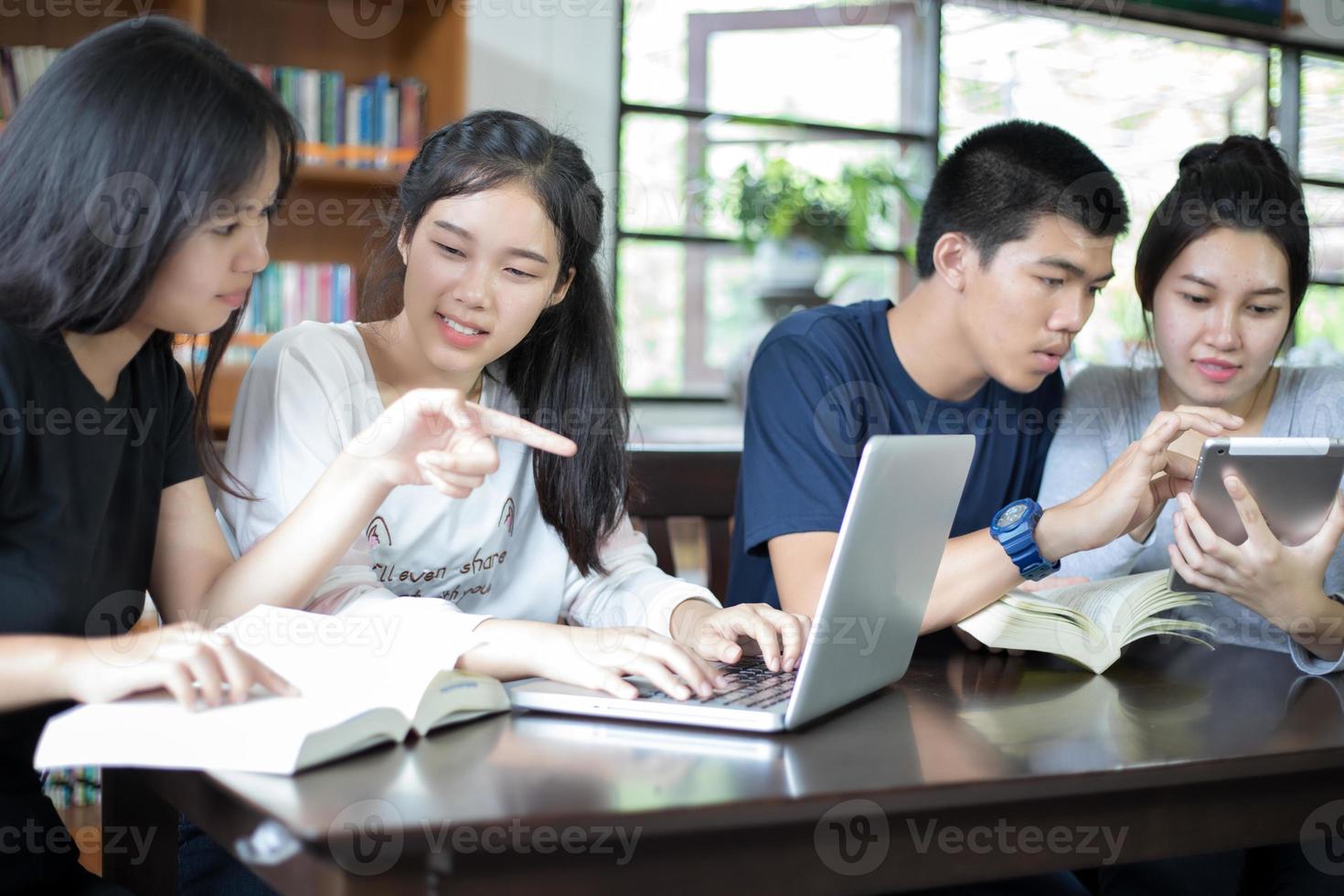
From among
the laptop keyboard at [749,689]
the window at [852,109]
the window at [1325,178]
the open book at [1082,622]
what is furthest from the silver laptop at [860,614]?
the window at [1325,178]

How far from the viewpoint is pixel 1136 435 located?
1677 millimetres

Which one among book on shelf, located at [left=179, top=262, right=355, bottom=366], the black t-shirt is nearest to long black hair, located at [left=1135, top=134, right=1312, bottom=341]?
the black t-shirt

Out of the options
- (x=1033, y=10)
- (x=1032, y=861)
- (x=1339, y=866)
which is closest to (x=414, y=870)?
(x=1032, y=861)

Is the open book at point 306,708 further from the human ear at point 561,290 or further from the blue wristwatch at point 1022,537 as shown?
the blue wristwatch at point 1022,537

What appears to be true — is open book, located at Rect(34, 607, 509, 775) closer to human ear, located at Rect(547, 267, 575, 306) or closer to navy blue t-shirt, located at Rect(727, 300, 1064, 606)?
human ear, located at Rect(547, 267, 575, 306)

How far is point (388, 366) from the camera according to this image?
1396 mm

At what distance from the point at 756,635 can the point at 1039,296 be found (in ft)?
2.36

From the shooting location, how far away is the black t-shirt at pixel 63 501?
94 cm

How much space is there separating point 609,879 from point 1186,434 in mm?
1248

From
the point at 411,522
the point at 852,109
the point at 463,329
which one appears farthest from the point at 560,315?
the point at 852,109

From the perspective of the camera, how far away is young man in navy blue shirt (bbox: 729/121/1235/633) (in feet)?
5.04

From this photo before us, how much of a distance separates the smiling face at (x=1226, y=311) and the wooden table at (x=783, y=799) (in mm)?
632

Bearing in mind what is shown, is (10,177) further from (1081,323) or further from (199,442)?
Answer: (1081,323)

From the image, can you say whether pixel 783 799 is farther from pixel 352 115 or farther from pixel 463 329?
pixel 352 115
